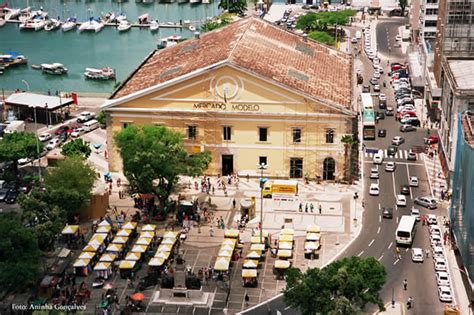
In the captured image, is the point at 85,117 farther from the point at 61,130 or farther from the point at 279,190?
the point at 279,190

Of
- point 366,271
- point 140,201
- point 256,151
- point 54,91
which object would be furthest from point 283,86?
point 54,91

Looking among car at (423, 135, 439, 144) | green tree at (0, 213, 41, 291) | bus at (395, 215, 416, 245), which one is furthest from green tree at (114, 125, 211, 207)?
car at (423, 135, 439, 144)

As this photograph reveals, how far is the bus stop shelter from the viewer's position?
465 feet

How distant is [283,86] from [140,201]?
23208mm

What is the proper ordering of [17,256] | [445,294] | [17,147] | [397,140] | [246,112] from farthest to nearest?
[397,140] < [246,112] < [17,147] < [445,294] < [17,256]

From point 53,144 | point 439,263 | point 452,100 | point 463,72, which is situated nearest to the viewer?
point 439,263

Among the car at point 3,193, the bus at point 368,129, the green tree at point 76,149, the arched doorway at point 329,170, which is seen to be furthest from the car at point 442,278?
the car at point 3,193

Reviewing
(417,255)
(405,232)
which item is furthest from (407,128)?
(417,255)

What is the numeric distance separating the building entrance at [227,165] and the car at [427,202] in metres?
24.6

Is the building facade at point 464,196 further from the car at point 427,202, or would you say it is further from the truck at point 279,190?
the truck at point 279,190

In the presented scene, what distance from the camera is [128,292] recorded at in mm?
89062

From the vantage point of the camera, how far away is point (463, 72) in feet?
405

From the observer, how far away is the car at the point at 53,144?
13025 cm

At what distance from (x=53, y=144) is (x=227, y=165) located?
27749mm
